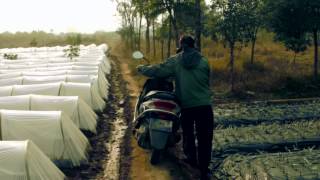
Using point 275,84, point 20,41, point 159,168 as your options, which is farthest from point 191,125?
point 20,41

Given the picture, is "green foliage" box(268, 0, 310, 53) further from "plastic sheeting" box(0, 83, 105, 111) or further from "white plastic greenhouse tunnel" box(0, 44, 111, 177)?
"plastic sheeting" box(0, 83, 105, 111)

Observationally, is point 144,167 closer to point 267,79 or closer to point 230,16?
point 230,16

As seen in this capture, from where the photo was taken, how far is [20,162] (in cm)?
641

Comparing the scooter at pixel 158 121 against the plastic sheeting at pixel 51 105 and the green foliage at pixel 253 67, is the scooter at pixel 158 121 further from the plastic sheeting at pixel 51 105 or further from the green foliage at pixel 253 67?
the green foliage at pixel 253 67

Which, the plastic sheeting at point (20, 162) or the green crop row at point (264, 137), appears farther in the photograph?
the green crop row at point (264, 137)

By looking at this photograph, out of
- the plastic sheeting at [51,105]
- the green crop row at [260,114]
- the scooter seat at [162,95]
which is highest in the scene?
the scooter seat at [162,95]

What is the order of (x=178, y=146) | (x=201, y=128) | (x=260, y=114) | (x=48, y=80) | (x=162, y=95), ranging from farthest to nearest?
(x=48, y=80), (x=260, y=114), (x=178, y=146), (x=162, y=95), (x=201, y=128)

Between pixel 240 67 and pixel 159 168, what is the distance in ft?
44.3

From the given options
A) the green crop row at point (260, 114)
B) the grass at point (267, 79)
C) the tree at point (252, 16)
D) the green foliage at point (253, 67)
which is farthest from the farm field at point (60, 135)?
the green foliage at point (253, 67)

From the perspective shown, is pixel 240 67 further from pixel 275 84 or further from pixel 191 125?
pixel 191 125

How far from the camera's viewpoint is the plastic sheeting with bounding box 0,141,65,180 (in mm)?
6328

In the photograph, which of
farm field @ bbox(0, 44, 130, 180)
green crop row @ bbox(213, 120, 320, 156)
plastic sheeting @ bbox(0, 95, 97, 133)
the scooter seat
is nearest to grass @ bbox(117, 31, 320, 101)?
farm field @ bbox(0, 44, 130, 180)

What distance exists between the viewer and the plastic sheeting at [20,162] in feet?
20.8

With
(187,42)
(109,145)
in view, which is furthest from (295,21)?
(187,42)
